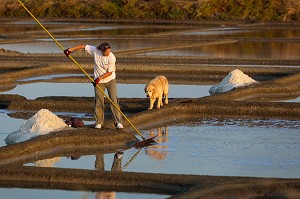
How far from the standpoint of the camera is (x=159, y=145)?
12266 millimetres

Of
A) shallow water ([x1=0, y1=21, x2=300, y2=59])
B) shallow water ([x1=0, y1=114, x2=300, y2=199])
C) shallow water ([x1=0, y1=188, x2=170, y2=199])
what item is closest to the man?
shallow water ([x1=0, y1=114, x2=300, y2=199])

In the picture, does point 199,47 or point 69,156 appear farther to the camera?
point 199,47

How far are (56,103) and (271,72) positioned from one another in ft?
21.9

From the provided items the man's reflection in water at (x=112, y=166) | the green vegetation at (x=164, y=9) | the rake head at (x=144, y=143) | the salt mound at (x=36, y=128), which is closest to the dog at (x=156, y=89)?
the rake head at (x=144, y=143)

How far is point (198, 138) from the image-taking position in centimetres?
1285

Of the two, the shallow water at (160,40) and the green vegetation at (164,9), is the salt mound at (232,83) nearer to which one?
the shallow water at (160,40)

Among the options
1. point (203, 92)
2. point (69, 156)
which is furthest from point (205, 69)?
point (69, 156)

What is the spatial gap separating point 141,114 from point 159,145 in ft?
5.68

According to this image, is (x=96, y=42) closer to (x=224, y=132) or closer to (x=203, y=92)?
(x=203, y=92)

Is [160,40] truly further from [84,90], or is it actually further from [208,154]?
[208,154]

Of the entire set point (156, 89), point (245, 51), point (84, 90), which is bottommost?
point (245, 51)

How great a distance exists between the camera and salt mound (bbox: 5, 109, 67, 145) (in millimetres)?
12112

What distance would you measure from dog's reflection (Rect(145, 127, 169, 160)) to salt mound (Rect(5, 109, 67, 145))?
1.30 metres

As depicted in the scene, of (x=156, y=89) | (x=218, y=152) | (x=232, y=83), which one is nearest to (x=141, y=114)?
(x=156, y=89)
